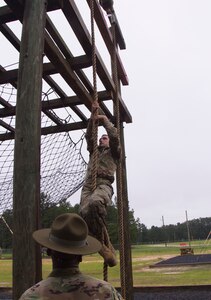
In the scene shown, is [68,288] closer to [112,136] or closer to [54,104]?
[112,136]

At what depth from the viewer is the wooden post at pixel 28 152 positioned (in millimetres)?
2457

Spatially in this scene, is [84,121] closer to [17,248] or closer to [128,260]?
[128,260]

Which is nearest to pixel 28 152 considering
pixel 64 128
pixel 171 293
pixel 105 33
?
pixel 105 33

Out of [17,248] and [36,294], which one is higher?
[17,248]

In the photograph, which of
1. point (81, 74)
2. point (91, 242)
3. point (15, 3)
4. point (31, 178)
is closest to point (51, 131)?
point (81, 74)

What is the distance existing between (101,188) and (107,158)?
0.34 metres

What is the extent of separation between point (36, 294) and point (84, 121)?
4805 mm

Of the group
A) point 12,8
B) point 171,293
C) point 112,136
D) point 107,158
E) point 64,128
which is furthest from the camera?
point 171,293

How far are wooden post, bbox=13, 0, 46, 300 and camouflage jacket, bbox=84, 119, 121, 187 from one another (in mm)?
763

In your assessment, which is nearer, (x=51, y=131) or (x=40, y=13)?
(x=40, y=13)

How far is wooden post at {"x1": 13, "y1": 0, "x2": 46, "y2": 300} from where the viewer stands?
2457 mm

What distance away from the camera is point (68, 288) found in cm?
159

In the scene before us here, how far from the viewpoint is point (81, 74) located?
486cm

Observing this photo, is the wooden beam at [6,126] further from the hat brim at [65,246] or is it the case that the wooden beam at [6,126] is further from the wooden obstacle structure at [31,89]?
the hat brim at [65,246]
